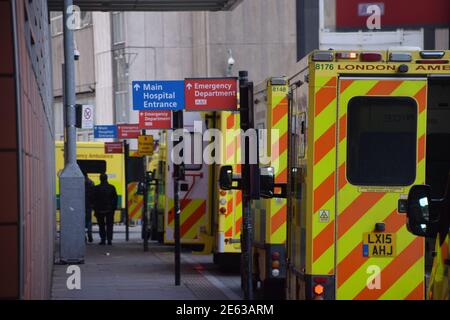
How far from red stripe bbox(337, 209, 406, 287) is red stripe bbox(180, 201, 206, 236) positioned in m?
12.0

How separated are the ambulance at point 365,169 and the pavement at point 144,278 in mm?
6137

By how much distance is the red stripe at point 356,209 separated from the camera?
8969 millimetres

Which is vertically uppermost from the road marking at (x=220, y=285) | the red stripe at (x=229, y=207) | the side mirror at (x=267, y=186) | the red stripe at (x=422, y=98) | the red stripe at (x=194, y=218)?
the red stripe at (x=422, y=98)

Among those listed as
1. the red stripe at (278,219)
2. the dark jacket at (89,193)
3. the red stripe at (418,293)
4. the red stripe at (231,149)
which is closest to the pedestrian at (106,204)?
the dark jacket at (89,193)

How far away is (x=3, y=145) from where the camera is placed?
18.4ft

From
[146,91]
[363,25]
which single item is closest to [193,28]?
[363,25]

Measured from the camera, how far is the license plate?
354 inches

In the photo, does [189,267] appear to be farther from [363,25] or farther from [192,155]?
[363,25]

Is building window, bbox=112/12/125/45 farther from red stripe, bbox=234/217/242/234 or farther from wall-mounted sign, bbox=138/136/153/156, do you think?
red stripe, bbox=234/217/242/234

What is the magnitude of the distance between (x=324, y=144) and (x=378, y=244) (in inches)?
35.8

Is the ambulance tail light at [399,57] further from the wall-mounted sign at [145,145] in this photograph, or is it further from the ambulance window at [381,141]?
the wall-mounted sign at [145,145]

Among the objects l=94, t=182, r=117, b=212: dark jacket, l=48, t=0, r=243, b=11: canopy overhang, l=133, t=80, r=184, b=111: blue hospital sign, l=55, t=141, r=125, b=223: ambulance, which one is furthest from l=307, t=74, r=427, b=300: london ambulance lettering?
l=55, t=141, r=125, b=223: ambulance

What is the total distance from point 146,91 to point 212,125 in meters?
1.91
